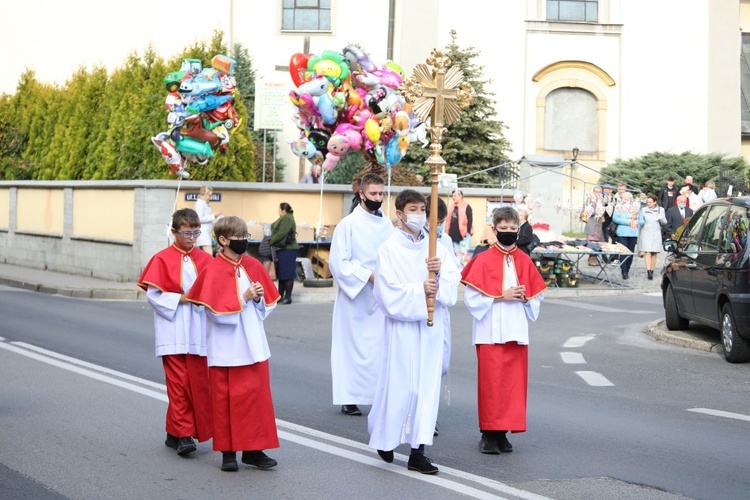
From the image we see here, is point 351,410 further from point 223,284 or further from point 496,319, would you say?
point 223,284

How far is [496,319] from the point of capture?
8.70 metres

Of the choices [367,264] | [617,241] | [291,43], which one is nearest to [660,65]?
[291,43]

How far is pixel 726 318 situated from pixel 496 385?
20.8ft

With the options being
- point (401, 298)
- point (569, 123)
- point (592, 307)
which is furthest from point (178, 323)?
point (569, 123)

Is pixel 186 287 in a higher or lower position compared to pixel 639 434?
higher

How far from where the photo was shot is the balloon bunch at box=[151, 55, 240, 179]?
2323 cm

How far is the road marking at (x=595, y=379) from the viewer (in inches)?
484

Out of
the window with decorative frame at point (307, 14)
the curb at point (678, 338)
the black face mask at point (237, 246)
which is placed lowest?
the curb at point (678, 338)

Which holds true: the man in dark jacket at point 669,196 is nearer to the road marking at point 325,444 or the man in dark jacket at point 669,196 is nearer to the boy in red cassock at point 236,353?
the road marking at point 325,444

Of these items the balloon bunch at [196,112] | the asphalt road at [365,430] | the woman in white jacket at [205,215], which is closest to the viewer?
the asphalt road at [365,430]

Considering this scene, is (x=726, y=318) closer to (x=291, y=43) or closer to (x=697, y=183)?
(x=697, y=183)

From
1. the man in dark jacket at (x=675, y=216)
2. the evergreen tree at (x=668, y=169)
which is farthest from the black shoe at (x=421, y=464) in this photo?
the evergreen tree at (x=668, y=169)

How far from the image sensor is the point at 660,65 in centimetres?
4334

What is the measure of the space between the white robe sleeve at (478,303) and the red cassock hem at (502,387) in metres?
0.23
